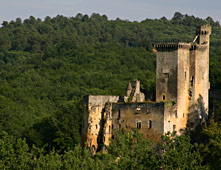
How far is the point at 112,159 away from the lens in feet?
203

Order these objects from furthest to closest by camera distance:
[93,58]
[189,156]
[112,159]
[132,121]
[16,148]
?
[93,58], [132,121], [16,148], [112,159], [189,156]

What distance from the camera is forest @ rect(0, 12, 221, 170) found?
6000 cm

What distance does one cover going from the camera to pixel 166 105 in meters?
69.2

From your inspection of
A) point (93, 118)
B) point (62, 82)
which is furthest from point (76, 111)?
point (62, 82)

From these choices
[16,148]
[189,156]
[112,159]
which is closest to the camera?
[189,156]

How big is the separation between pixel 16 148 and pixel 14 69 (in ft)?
339

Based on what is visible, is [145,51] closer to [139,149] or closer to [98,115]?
[98,115]

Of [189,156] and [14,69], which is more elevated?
[14,69]

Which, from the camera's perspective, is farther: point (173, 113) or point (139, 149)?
point (173, 113)

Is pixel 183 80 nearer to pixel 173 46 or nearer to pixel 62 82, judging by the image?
pixel 173 46

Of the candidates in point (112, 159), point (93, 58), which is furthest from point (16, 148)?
point (93, 58)

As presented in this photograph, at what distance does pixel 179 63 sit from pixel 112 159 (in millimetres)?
13871

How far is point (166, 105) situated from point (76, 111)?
2649 cm

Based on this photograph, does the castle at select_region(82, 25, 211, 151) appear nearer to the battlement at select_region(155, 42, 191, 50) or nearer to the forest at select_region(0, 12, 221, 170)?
the battlement at select_region(155, 42, 191, 50)
